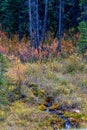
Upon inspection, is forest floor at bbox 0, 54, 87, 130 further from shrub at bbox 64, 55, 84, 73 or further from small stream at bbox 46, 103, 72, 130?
shrub at bbox 64, 55, 84, 73

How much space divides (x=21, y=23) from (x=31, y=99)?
14670 mm

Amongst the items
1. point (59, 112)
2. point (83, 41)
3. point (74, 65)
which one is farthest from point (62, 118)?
point (83, 41)

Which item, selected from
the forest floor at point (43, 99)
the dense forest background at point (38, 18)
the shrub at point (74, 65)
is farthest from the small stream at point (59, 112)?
the dense forest background at point (38, 18)

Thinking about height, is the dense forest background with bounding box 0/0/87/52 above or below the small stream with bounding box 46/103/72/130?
above

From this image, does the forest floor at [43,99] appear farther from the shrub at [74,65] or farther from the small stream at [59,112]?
the shrub at [74,65]

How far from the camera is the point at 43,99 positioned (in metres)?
12.6

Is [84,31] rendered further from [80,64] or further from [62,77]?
[62,77]

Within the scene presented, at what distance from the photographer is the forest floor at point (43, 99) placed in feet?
35.0

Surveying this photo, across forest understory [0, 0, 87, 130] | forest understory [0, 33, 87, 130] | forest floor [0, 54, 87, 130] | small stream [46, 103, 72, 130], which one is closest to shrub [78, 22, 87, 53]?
forest understory [0, 0, 87, 130]

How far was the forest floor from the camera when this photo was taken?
10672mm

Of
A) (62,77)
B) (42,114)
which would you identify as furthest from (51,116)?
(62,77)

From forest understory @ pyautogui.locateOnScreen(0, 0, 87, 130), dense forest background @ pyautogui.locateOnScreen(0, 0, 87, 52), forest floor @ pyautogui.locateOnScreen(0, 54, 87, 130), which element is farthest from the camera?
dense forest background @ pyautogui.locateOnScreen(0, 0, 87, 52)

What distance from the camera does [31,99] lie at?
12352mm

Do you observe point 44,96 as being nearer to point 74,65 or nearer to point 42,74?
point 42,74
